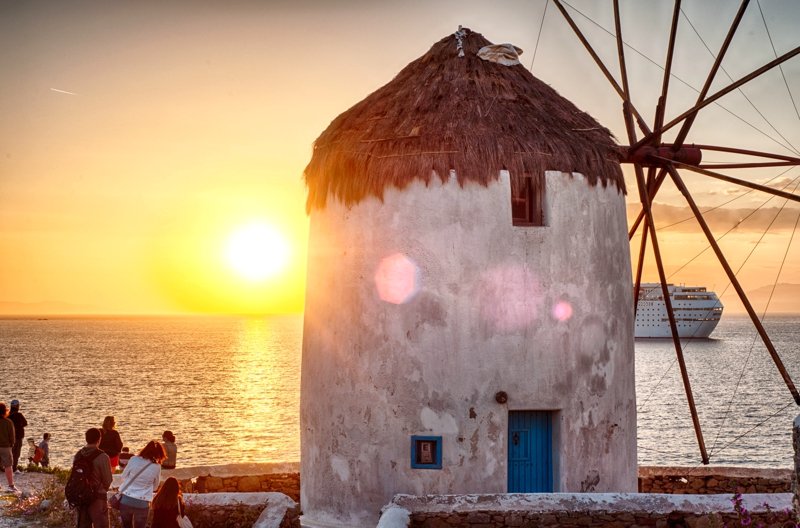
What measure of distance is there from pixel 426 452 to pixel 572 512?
7.67ft

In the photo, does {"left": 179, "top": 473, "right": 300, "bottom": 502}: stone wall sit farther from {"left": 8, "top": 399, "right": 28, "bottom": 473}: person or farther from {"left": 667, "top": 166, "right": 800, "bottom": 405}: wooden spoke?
{"left": 667, "top": 166, "right": 800, "bottom": 405}: wooden spoke

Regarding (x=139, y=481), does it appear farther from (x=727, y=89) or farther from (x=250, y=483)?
(x=727, y=89)

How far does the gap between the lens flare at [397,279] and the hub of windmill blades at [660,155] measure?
383 cm

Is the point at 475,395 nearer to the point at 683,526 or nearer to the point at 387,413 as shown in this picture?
the point at 387,413

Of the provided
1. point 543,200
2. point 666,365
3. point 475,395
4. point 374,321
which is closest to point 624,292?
point 543,200

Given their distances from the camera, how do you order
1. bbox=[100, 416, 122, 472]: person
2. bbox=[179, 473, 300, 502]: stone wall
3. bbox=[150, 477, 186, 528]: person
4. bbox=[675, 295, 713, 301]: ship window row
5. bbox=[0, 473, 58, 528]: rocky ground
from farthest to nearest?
bbox=[675, 295, 713, 301]: ship window row, bbox=[179, 473, 300, 502]: stone wall, bbox=[100, 416, 122, 472]: person, bbox=[0, 473, 58, 528]: rocky ground, bbox=[150, 477, 186, 528]: person

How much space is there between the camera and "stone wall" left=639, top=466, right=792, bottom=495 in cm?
1466

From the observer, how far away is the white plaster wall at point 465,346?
11078mm

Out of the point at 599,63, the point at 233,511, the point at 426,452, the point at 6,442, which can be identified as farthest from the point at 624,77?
the point at 6,442

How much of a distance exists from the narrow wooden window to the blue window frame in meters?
2.99

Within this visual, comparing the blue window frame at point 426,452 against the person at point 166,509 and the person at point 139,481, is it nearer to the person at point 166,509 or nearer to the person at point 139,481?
the person at point 166,509

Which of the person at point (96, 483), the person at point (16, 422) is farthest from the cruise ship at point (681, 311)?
the person at point (96, 483)

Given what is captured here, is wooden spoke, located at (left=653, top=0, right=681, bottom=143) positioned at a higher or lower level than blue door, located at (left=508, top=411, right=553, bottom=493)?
higher

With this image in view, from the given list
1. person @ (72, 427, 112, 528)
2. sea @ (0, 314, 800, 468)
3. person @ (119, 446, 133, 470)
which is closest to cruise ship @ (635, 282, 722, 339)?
sea @ (0, 314, 800, 468)
